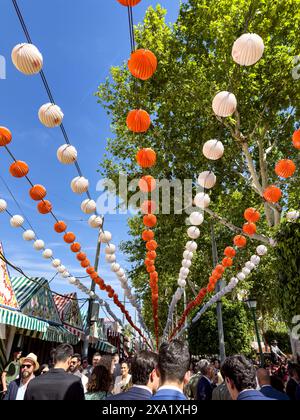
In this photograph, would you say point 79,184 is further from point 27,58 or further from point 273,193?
point 273,193

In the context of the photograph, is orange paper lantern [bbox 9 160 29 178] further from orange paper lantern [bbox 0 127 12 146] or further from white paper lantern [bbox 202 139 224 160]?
white paper lantern [bbox 202 139 224 160]

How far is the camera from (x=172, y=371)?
7.60 ft

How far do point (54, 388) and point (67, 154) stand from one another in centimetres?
335

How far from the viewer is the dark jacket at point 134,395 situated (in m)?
2.33

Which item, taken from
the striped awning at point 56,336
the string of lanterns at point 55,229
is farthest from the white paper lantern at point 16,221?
the striped awning at point 56,336

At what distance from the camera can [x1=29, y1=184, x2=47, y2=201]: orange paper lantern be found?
6215 millimetres

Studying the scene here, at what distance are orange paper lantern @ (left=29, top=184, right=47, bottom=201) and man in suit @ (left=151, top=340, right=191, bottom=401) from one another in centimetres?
467

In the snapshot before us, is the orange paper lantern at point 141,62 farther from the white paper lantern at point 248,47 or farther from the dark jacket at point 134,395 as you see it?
the dark jacket at point 134,395

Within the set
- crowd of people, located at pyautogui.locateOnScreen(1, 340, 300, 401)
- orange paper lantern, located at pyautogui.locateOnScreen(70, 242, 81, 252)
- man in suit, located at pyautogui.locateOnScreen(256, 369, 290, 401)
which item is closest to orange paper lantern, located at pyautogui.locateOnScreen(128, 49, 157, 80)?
crowd of people, located at pyautogui.locateOnScreen(1, 340, 300, 401)

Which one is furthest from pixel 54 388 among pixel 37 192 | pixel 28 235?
pixel 28 235

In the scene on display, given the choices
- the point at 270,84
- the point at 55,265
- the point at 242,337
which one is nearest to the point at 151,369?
the point at 55,265

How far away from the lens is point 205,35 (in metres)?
11.2
